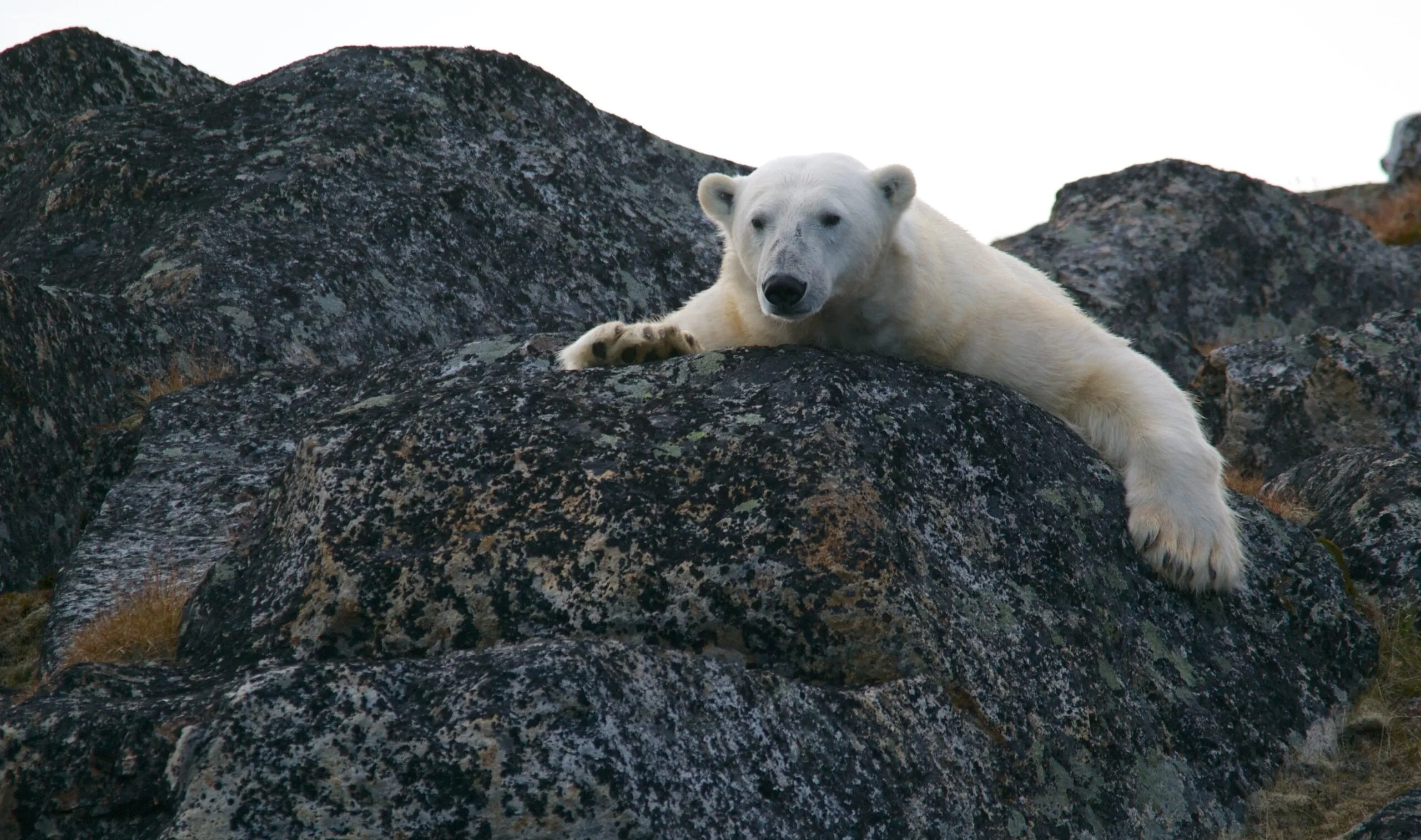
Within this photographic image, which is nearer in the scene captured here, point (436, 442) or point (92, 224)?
point (436, 442)

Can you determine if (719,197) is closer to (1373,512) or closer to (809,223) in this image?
(809,223)

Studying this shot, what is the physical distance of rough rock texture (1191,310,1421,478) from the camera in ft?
25.4

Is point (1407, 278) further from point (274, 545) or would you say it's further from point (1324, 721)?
point (274, 545)

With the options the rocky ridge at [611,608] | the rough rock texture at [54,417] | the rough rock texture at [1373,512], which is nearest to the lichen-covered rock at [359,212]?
the rocky ridge at [611,608]

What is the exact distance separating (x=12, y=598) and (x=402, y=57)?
183 inches

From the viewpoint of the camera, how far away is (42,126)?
29.1ft

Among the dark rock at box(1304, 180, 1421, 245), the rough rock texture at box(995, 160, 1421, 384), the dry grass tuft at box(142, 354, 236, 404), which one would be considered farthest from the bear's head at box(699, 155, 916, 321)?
the dark rock at box(1304, 180, 1421, 245)

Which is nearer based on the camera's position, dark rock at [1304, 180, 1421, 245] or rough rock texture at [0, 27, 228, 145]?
rough rock texture at [0, 27, 228, 145]

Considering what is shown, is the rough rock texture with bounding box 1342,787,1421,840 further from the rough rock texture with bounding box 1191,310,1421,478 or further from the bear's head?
the rough rock texture with bounding box 1191,310,1421,478

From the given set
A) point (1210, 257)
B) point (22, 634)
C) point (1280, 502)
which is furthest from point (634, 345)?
point (1210, 257)

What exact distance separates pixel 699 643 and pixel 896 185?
8.93ft

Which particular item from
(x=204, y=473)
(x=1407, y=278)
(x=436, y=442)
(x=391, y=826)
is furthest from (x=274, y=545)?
(x=1407, y=278)

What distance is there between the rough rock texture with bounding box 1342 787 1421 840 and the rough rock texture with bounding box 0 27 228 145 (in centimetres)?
911

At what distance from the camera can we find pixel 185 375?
6969mm
